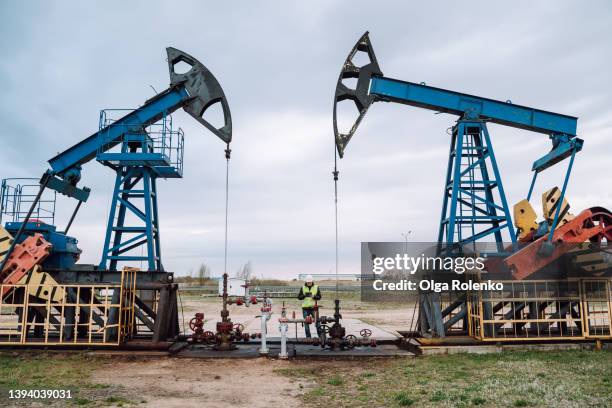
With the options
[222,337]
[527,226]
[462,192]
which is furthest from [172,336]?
[527,226]

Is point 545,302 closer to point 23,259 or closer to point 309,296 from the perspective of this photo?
point 309,296

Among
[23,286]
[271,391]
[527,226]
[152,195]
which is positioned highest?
[152,195]

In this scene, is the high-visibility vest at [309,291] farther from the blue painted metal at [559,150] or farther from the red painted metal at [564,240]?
the blue painted metal at [559,150]

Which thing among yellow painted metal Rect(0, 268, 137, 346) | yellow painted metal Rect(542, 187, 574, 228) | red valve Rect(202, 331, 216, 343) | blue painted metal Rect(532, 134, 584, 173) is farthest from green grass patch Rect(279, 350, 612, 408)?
blue painted metal Rect(532, 134, 584, 173)

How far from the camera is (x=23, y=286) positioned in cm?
980

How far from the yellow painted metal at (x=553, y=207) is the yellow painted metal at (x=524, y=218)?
0.41 metres

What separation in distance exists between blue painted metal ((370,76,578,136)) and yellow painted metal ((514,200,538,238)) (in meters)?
1.78

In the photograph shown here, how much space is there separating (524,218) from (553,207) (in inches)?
29.6

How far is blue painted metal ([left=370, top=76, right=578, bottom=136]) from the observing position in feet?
36.6

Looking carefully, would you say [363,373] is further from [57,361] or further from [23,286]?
[23,286]

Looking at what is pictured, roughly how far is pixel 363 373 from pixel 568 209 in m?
6.00

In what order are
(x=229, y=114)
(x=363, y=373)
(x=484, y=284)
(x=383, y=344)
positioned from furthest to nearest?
(x=229, y=114), (x=383, y=344), (x=484, y=284), (x=363, y=373)

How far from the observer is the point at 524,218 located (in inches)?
450

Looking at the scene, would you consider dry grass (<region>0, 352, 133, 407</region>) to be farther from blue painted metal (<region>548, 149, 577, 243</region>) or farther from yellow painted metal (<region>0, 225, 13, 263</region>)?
blue painted metal (<region>548, 149, 577, 243</region>)
